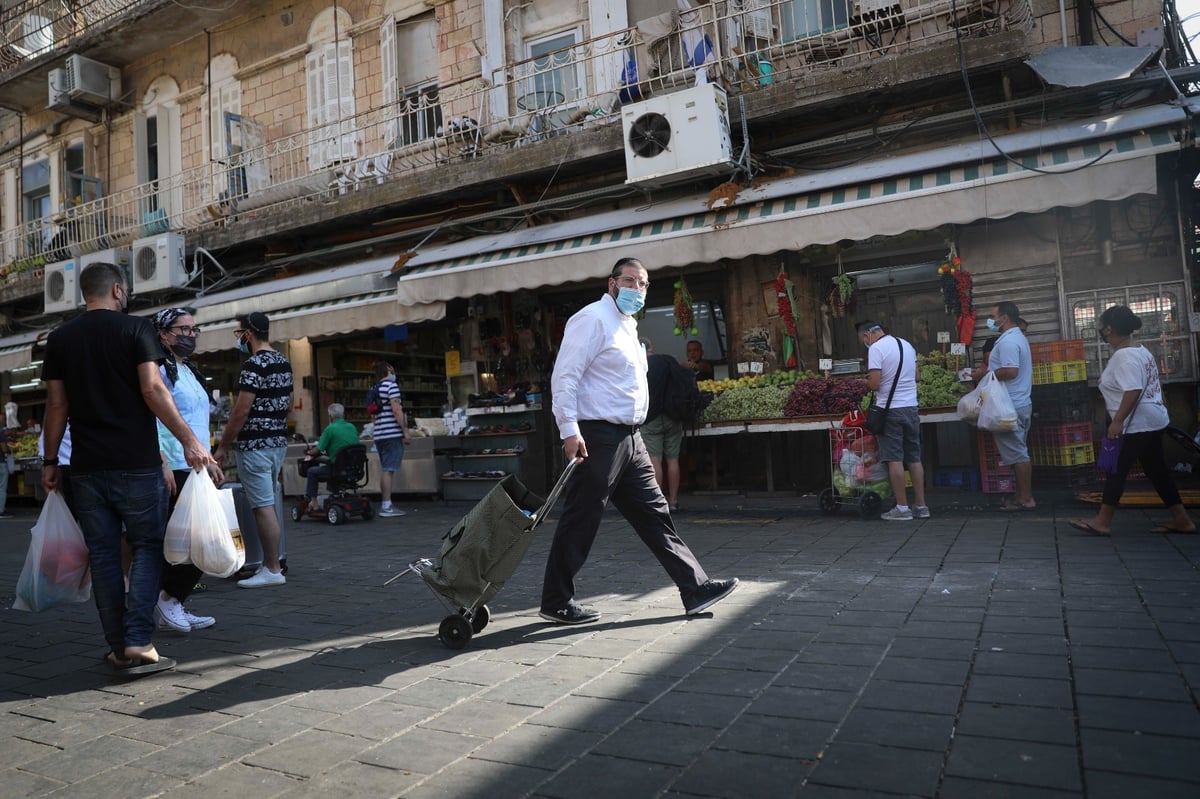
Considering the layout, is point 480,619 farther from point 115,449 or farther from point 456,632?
point 115,449

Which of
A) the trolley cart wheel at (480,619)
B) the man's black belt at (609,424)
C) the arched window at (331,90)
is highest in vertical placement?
the arched window at (331,90)

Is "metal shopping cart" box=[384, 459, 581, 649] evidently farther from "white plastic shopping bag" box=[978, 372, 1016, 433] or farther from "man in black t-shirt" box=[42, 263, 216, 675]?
"white plastic shopping bag" box=[978, 372, 1016, 433]

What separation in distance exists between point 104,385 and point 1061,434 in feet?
27.8

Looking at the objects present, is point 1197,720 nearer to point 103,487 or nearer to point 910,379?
point 103,487

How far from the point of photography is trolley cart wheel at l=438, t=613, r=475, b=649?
13.4 ft

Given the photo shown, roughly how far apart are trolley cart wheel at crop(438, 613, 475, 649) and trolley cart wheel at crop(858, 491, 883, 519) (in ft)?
16.8

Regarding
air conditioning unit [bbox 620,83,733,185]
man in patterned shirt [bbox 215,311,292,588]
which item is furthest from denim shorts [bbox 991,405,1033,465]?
man in patterned shirt [bbox 215,311,292,588]

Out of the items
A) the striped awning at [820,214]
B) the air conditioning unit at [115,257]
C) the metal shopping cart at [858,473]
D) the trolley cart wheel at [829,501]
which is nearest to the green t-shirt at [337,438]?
the striped awning at [820,214]

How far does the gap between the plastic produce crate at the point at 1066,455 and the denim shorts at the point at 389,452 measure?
752 centimetres

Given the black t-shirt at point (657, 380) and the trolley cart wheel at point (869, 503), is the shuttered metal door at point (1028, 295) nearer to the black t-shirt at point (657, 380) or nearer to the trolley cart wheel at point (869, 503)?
the trolley cart wheel at point (869, 503)

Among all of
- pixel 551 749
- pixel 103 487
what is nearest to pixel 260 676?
pixel 103 487

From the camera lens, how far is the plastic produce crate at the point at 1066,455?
8.58 metres

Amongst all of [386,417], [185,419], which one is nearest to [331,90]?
[386,417]

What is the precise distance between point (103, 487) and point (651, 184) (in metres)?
8.12
